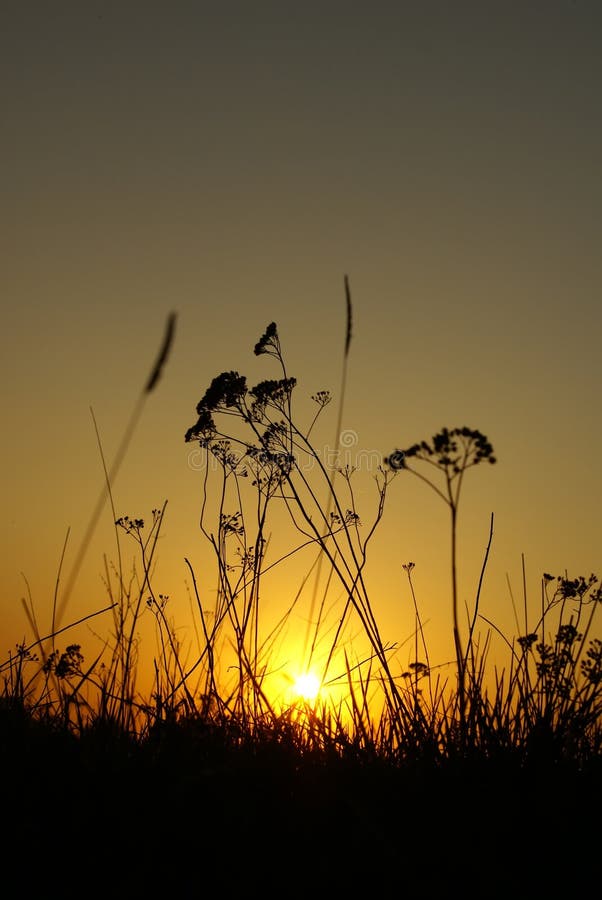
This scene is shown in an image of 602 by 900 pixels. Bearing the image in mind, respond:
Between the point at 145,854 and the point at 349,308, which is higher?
the point at 349,308

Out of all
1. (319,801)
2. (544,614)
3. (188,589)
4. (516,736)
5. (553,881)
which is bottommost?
(553,881)

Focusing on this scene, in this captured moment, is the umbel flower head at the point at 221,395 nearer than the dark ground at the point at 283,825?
No

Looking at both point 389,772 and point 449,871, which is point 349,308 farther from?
point 449,871

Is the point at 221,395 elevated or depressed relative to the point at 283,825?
elevated

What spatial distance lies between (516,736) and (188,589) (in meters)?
1.89

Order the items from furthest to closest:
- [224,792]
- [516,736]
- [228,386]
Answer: [228,386]
[516,736]
[224,792]

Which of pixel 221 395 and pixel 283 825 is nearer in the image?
pixel 283 825

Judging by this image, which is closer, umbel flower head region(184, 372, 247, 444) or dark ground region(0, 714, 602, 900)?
dark ground region(0, 714, 602, 900)

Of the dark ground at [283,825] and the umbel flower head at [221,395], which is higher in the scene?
the umbel flower head at [221,395]

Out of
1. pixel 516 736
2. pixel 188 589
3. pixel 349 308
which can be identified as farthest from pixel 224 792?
pixel 188 589

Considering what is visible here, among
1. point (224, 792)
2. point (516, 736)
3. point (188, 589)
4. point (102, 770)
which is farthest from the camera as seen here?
point (188, 589)

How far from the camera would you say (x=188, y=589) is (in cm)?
420

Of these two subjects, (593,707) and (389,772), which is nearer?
(389,772)

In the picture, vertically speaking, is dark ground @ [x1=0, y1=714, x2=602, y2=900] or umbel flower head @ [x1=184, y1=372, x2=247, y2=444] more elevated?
umbel flower head @ [x1=184, y1=372, x2=247, y2=444]
